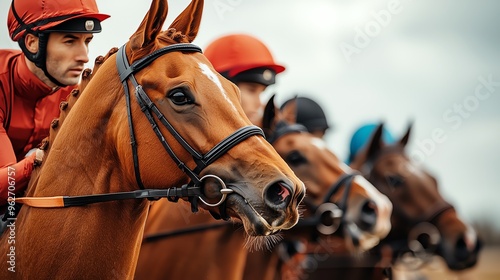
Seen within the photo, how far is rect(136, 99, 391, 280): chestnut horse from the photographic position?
510cm

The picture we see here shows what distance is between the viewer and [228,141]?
10.9 ft

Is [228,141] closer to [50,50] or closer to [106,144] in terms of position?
[106,144]

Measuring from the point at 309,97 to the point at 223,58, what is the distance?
9.44 ft

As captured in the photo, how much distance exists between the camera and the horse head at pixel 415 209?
30.6 ft

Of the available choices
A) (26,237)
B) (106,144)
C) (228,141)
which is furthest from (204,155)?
(26,237)

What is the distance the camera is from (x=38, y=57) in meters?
4.16

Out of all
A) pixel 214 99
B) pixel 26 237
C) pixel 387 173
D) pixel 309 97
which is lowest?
pixel 387 173

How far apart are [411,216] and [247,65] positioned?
12.4 feet

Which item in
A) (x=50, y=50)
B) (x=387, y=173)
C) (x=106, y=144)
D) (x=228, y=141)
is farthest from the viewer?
(x=387, y=173)

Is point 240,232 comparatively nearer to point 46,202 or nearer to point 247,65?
point 247,65

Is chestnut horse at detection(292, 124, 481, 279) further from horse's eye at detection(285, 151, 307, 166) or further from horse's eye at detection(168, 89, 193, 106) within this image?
horse's eye at detection(168, 89, 193, 106)

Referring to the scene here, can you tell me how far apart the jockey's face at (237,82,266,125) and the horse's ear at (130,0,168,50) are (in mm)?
2862

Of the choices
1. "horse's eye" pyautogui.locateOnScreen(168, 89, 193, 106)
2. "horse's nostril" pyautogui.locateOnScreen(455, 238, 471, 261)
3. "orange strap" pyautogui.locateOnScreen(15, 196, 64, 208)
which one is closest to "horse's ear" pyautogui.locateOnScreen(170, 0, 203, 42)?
"horse's eye" pyautogui.locateOnScreen(168, 89, 193, 106)

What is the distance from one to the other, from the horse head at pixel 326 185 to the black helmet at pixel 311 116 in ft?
6.76
